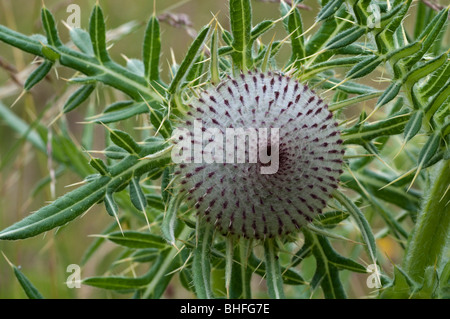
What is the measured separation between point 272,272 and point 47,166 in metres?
2.30

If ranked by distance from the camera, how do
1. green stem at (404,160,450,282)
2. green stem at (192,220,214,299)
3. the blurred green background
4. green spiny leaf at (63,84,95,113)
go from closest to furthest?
green stem at (192,220,214,299) → green stem at (404,160,450,282) → green spiny leaf at (63,84,95,113) → the blurred green background

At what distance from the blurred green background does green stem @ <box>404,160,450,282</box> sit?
3.31 feet

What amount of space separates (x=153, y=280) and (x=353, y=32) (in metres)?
1.35

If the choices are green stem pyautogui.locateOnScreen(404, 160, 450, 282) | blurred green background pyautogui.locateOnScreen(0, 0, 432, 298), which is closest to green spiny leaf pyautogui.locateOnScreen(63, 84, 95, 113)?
blurred green background pyautogui.locateOnScreen(0, 0, 432, 298)

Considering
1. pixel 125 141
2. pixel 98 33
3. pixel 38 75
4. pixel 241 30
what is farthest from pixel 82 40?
pixel 241 30

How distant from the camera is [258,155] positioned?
211 centimetres

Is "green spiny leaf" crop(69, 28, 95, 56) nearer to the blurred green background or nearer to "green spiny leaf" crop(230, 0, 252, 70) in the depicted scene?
the blurred green background

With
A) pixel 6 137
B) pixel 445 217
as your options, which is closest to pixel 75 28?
pixel 445 217

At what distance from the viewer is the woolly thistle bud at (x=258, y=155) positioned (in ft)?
7.01

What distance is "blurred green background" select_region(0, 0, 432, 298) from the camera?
385 centimetres

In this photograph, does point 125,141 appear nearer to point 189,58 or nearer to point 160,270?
point 189,58

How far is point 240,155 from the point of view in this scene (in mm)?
2129

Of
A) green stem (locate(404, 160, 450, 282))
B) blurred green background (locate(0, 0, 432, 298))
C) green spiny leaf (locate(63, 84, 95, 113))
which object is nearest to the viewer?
green stem (locate(404, 160, 450, 282))

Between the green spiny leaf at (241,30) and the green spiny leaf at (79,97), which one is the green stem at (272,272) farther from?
the green spiny leaf at (79,97)
